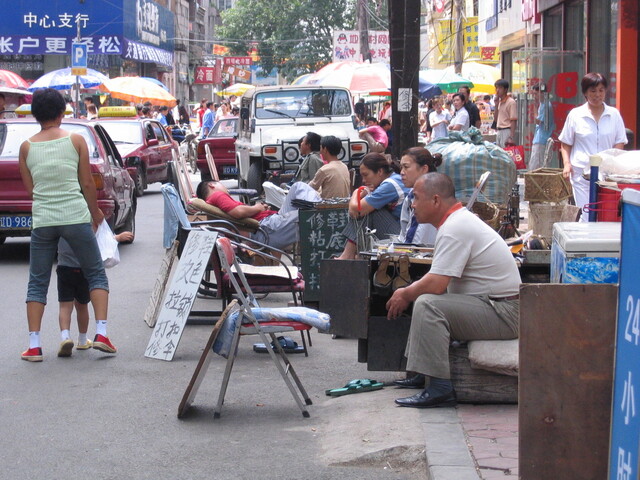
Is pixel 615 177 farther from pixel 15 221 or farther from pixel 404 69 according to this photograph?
pixel 15 221

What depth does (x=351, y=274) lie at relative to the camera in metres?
6.50

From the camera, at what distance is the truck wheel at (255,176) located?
16641mm

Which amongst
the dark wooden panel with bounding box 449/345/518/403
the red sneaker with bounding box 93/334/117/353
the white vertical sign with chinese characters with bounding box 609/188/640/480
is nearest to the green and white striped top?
the red sneaker with bounding box 93/334/117/353

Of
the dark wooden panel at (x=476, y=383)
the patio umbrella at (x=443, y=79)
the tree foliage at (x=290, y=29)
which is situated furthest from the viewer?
the tree foliage at (x=290, y=29)

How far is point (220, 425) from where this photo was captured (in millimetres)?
5840

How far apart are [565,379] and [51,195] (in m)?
4.42

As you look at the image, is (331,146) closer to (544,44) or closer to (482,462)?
(482,462)

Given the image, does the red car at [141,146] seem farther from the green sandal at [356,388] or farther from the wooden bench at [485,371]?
the wooden bench at [485,371]

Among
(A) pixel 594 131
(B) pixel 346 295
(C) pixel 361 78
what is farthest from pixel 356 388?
(C) pixel 361 78

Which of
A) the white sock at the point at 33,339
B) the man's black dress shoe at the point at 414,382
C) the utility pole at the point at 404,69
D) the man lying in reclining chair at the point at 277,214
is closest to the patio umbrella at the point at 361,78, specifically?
the utility pole at the point at 404,69

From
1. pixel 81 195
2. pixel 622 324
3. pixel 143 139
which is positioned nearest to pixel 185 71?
pixel 143 139

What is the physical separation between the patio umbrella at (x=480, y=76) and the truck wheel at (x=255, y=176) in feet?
52.6

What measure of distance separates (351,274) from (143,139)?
50.2ft

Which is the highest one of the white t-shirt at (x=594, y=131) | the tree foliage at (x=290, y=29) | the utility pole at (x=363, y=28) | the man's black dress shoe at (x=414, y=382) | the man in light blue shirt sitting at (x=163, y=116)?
the tree foliage at (x=290, y=29)
